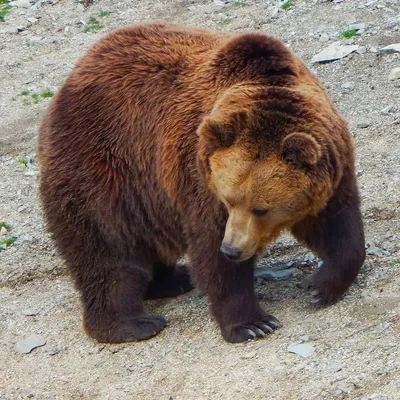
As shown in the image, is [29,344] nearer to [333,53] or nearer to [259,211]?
[259,211]

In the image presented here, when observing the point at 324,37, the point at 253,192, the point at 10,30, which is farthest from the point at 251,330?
the point at 10,30

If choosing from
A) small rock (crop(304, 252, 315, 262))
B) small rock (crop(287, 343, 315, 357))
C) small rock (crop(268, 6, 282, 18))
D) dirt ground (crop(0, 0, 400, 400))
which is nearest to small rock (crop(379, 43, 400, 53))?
dirt ground (crop(0, 0, 400, 400))

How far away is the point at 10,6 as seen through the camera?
554 inches

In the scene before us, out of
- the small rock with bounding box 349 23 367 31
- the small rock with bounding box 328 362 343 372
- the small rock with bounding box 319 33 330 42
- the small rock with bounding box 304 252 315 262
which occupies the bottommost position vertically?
the small rock with bounding box 319 33 330 42

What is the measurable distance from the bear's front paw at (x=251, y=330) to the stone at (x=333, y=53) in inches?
188

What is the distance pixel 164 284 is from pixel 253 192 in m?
2.03

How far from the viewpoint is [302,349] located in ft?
18.6

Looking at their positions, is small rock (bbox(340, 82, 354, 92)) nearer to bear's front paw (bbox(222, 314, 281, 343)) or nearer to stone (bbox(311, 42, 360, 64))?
stone (bbox(311, 42, 360, 64))

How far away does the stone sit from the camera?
10.1 meters

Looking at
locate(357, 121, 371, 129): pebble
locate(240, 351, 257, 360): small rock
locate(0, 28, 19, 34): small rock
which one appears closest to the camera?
locate(240, 351, 257, 360): small rock

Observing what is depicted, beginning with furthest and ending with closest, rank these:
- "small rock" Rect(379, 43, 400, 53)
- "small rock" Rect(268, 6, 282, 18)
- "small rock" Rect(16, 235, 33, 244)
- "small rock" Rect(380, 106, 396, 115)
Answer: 1. "small rock" Rect(268, 6, 282, 18)
2. "small rock" Rect(379, 43, 400, 53)
3. "small rock" Rect(380, 106, 396, 115)
4. "small rock" Rect(16, 235, 33, 244)

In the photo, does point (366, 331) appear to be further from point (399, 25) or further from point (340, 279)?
point (399, 25)

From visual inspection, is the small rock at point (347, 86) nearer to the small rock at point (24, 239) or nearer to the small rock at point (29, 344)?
the small rock at point (24, 239)

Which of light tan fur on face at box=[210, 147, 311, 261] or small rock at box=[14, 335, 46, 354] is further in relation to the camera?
small rock at box=[14, 335, 46, 354]
